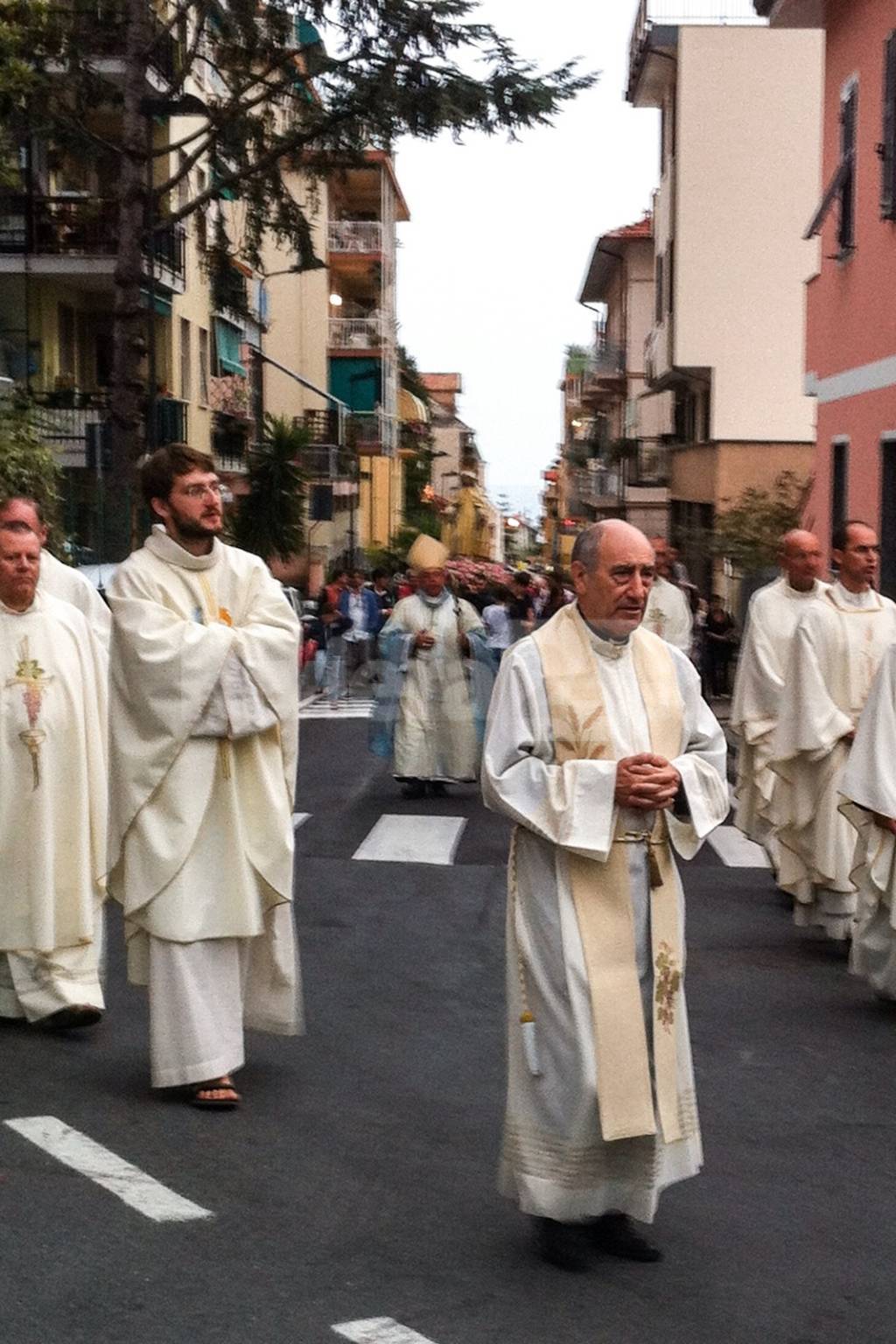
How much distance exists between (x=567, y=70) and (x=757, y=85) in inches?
494

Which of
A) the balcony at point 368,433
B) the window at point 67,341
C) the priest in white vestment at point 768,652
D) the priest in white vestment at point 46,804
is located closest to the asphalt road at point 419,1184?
the priest in white vestment at point 46,804

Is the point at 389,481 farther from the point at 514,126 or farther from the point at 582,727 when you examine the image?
the point at 582,727

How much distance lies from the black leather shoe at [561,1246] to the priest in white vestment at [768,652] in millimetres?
6348

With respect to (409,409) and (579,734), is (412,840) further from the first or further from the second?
(409,409)

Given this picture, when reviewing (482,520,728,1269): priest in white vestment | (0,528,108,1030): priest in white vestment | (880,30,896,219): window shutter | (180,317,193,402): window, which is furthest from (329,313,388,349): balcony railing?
(482,520,728,1269): priest in white vestment

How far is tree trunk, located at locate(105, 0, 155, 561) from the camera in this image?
25.7 meters

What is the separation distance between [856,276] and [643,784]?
16.0m

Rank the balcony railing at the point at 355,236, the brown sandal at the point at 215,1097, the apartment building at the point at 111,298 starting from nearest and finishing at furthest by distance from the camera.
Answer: the brown sandal at the point at 215,1097 < the apartment building at the point at 111,298 < the balcony railing at the point at 355,236

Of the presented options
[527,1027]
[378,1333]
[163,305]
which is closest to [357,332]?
[163,305]

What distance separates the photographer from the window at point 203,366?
43469 mm

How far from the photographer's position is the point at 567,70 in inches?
966

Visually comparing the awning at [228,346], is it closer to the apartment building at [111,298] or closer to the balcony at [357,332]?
the apartment building at [111,298]

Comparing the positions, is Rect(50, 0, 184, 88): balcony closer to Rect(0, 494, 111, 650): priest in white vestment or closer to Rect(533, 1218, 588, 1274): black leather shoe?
Rect(0, 494, 111, 650): priest in white vestment

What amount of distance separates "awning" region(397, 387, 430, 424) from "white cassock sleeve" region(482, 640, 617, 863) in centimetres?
7350
